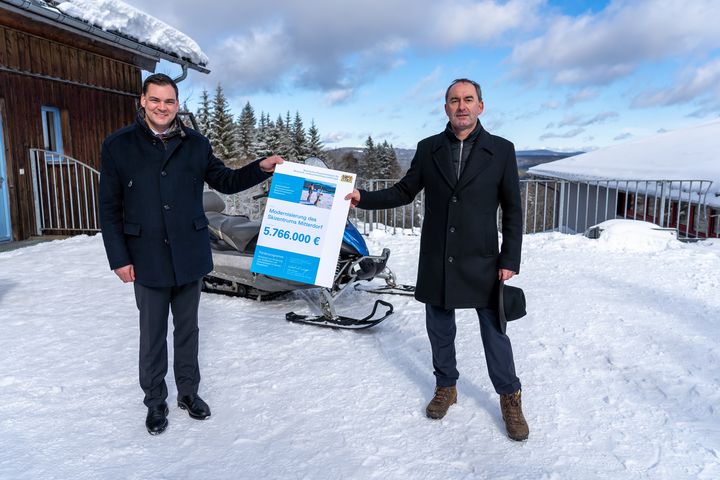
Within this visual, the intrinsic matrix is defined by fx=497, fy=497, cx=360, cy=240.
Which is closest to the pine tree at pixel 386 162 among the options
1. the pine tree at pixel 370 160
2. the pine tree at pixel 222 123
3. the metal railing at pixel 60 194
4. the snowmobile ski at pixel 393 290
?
the pine tree at pixel 370 160

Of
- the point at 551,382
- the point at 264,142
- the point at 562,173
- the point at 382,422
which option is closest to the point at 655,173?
the point at 562,173

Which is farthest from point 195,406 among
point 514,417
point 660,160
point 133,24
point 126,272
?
point 660,160

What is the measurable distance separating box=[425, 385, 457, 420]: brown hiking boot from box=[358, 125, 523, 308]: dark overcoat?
0.54 m

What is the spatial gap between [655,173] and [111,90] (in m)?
14.5

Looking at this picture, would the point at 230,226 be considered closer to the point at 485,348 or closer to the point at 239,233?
the point at 239,233

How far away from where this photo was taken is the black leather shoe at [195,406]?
272 cm

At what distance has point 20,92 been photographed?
27.0ft

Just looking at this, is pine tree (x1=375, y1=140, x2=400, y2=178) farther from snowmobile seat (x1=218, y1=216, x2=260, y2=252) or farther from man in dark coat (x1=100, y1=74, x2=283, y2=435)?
man in dark coat (x1=100, y1=74, x2=283, y2=435)

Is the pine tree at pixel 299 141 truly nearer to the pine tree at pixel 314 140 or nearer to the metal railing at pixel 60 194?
the pine tree at pixel 314 140

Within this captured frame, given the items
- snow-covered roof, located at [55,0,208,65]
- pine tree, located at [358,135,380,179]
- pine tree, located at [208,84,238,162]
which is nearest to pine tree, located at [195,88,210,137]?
pine tree, located at [208,84,238,162]

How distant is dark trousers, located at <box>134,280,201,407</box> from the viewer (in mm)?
2625

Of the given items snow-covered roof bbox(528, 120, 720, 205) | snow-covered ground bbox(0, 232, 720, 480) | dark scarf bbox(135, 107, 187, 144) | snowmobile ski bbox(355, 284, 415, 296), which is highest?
snow-covered roof bbox(528, 120, 720, 205)

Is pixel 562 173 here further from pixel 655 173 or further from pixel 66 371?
Answer: pixel 66 371

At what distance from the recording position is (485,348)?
269cm
